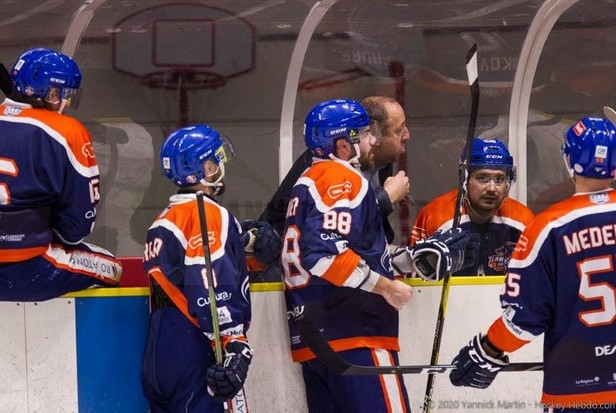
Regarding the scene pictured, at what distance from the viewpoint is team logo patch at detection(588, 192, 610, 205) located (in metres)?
3.28

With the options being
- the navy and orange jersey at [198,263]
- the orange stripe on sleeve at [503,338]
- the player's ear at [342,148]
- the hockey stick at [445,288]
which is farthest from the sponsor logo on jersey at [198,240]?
the orange stripe on sleeve at [503,338]

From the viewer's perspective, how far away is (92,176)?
392 centimetres

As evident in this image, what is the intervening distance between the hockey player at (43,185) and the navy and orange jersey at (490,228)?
1.25 m

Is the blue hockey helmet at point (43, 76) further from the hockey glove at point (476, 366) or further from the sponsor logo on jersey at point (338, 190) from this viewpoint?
the hockey glove at point (476, 366)

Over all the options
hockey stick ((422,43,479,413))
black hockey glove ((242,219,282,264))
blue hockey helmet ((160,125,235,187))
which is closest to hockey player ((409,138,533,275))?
hockey stick ((422,43,479,413))

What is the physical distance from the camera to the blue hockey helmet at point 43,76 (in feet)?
12.9

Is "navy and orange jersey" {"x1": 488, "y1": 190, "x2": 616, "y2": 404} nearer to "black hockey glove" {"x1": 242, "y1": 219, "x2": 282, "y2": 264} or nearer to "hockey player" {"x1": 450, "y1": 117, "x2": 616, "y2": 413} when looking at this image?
"hockey player" {"x1": 450, "y1": 117, "x2": 616, "y2": 413}

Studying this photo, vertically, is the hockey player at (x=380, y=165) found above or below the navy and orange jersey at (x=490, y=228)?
above

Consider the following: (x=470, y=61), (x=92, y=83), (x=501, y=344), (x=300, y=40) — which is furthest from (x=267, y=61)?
(x=501, y=344)

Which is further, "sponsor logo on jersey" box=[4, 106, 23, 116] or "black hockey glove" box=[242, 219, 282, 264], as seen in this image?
"black hockey glove" box=[242, 219, 282, 264]

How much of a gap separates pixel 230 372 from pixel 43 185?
2.65 feet

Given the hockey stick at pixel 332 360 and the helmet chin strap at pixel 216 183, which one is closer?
the hockey stick at pixel 332 360

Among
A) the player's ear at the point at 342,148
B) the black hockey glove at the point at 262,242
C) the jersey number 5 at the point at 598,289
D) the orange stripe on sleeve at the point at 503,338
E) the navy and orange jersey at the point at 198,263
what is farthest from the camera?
the black hockey glove at the point at 262,242

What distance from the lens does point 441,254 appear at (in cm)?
387
